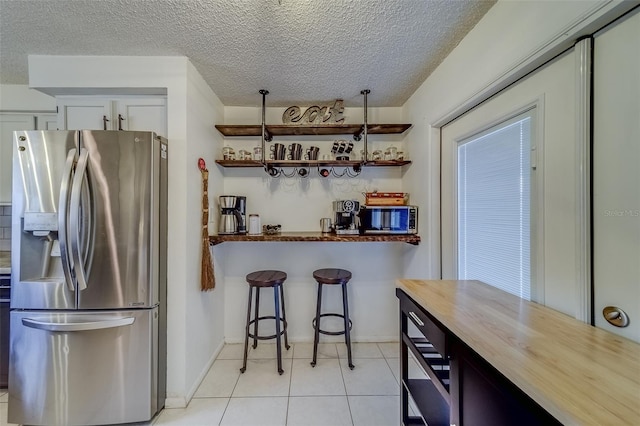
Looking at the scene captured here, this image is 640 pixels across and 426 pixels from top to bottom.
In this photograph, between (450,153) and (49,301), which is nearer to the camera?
(49,301)

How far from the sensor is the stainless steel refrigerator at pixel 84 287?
1487 mm

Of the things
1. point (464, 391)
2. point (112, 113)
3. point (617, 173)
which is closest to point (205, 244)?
point (112, 113)

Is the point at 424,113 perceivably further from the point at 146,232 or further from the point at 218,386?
the point at 218,386

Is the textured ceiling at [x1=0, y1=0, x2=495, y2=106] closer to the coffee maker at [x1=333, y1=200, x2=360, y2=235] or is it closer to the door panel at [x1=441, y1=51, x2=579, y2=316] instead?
the door panel at [x1=441, y1=51, x2=579, y2=316]

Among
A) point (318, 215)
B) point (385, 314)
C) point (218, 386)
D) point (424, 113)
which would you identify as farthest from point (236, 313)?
point (424, 113)

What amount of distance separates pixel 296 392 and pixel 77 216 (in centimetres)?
186

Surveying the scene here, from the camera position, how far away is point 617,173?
31.8 inches

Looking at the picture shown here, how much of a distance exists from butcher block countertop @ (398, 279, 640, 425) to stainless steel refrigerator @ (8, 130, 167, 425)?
1.72 m

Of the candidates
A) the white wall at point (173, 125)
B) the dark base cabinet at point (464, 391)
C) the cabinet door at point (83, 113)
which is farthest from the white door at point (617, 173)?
the cabinet door at point (83, 113)

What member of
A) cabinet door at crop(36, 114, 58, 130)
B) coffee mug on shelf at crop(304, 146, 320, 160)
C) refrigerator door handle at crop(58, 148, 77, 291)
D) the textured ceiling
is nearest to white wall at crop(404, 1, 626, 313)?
the textured ceiling

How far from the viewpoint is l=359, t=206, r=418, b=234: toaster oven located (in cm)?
215

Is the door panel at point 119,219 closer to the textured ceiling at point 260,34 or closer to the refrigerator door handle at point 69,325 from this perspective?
the refrigerator door handle at point 69,325

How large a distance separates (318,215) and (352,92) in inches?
47.4

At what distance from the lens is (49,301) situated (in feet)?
4.91
